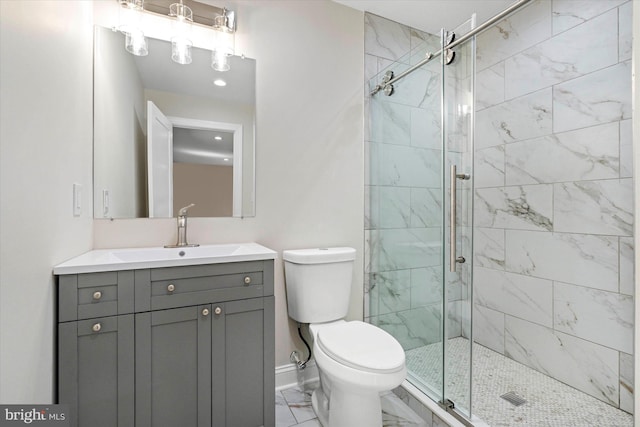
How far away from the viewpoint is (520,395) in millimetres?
1804

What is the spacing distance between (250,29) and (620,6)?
6.70 feet

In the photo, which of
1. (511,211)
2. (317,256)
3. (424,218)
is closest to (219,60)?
(317,256)

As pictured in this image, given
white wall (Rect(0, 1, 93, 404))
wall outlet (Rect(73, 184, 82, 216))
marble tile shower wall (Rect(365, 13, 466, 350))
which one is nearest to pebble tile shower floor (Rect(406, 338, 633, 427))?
marble tile shower wall (Rect(365, 13, 466, 350))

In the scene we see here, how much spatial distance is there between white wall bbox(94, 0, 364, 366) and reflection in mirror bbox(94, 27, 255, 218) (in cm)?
10

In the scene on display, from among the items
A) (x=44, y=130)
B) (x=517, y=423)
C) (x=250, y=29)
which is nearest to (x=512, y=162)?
(x=517, y=423)

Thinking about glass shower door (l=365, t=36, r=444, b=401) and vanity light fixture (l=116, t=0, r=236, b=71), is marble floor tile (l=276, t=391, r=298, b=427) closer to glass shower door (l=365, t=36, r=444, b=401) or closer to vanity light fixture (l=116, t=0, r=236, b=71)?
glass shower door (l=365, t=36, r=444, b=401)

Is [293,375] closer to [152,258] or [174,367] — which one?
[174,367]

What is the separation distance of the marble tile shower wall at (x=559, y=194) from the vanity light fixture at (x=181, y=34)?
2123 millimetres

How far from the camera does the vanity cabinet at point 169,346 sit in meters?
1.17

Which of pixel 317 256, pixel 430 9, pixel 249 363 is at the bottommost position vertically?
pixel 249 363

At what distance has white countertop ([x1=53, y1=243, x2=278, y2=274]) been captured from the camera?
3.88 ft

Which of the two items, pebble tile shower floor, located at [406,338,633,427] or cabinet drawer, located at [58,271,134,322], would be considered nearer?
cabinet drawer, located at [58,271,134,322]

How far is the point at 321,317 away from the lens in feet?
6.00

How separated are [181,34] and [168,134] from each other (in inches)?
22.1
